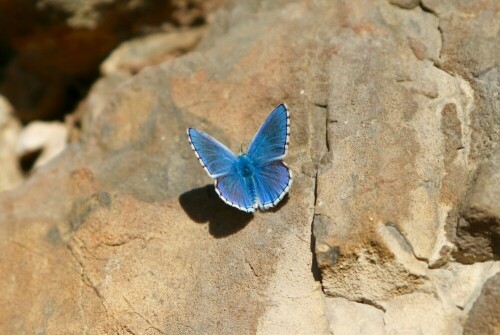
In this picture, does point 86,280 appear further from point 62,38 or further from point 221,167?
point 62,38

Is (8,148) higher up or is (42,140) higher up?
(42,140)

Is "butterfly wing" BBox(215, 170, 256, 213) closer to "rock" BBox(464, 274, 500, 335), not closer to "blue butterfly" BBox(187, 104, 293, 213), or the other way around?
"blue butterfly" BBox(187, 104, 293, 213)

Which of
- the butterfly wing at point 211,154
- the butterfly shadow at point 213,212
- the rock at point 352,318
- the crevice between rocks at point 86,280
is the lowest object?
the crevice between rocks at point 86,280

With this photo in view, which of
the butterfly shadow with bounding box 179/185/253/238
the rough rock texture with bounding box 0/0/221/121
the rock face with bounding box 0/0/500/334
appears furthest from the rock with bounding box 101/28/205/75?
the butterfly shadow with bounding box 179/185/253/238

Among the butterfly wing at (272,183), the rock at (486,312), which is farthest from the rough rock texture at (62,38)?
the rock at (486,312)

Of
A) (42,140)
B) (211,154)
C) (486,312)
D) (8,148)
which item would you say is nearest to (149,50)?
(42,140)

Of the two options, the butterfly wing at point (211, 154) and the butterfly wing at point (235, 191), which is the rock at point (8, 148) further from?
the butterfly wing at point (235, 191)
